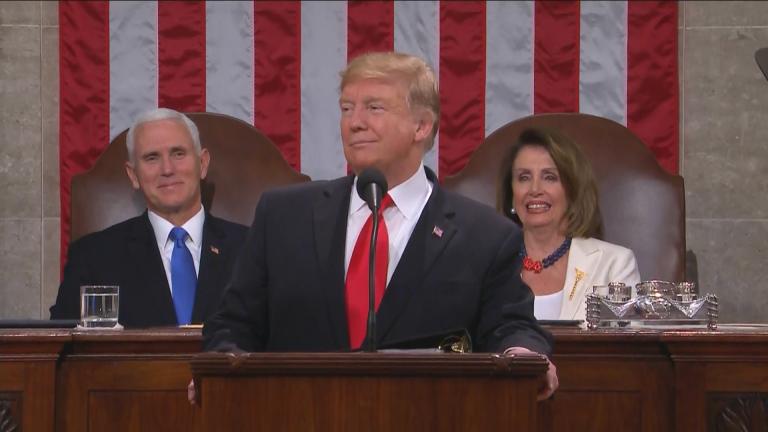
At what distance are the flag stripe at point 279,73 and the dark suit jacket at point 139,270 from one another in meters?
0.94

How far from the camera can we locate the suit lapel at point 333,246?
121 inches

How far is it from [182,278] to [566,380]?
174cm

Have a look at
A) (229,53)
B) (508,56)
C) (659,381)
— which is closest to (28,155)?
(229,53)

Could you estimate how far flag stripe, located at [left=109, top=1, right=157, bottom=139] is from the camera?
5867mm

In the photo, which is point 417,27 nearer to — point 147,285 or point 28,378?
point 147,285

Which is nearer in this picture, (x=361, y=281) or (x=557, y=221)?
(x=361, y=281)

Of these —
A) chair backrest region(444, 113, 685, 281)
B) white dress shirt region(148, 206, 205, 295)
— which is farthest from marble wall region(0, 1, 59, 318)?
chair backrest region(444, 113, 685, 281)

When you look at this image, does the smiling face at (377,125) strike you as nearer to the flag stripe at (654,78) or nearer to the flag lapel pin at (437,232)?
the flag lapel pin at (437,232)

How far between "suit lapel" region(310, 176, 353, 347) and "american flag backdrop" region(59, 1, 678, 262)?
2.66 meters

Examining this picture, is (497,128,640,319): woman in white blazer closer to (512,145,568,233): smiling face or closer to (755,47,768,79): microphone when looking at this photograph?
(512,145,568,233): smiling face

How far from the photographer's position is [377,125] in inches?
126

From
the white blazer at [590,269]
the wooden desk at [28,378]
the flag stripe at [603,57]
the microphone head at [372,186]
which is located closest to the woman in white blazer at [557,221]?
the white blazer at [590,269]

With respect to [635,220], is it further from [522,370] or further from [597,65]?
[522,370]

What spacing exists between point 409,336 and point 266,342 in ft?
1.18
